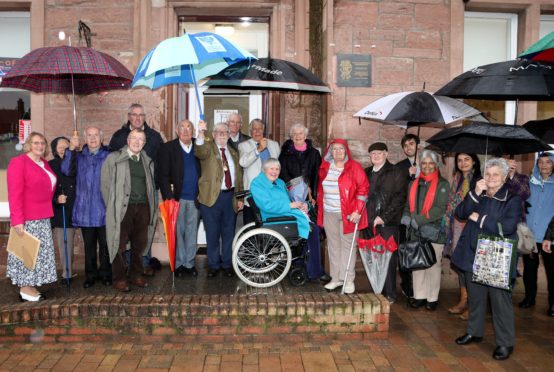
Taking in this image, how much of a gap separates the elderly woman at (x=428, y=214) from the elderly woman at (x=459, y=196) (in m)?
0.09

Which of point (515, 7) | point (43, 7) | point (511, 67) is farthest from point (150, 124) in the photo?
point (515, 7)

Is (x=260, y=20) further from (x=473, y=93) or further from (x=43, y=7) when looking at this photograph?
(x=473, y=93)

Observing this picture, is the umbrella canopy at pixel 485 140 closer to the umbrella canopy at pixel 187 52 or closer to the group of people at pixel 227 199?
the group of people at pixel 227 199

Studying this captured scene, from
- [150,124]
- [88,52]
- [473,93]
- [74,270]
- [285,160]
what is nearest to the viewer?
[473,93]

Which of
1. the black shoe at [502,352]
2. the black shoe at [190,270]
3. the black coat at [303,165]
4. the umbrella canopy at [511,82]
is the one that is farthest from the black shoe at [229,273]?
the umbrella canopy at [511,82]

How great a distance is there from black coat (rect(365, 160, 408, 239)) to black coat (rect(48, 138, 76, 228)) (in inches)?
128

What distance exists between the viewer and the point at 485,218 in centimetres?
446

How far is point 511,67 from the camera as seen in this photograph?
16.6ft

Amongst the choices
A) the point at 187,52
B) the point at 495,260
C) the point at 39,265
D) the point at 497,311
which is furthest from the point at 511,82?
the point at 39,265

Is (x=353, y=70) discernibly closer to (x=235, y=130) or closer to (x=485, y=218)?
(x=235, y=130)

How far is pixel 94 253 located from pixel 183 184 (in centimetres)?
123

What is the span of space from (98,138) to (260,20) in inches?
126

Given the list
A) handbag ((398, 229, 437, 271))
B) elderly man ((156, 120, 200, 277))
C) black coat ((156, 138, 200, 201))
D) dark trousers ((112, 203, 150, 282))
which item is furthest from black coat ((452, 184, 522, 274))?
dark trousers ((112, 203, 150, 282))

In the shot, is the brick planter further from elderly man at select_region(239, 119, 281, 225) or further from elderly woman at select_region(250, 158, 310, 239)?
elderly man at select_region(239, 119, 281, 225)
